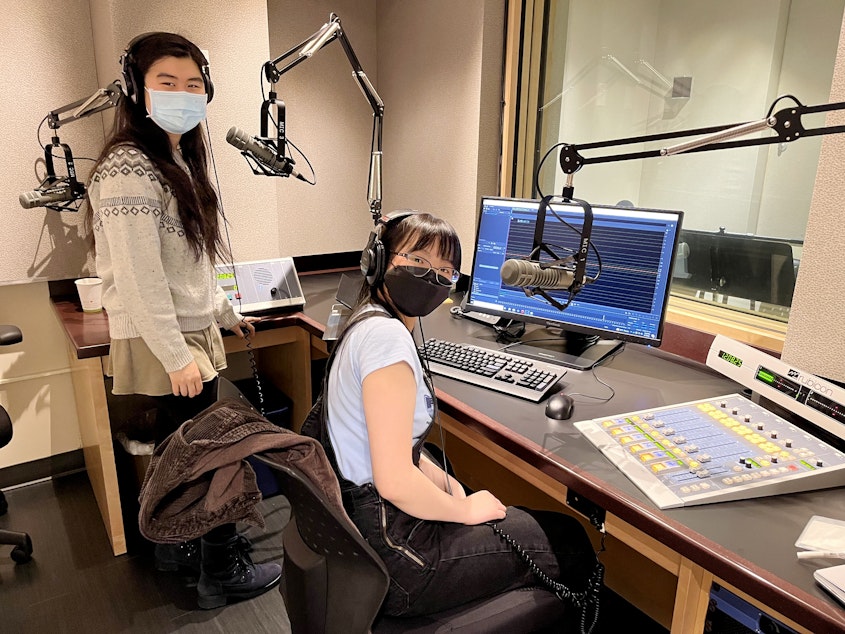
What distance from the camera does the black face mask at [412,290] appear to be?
3.86 feet

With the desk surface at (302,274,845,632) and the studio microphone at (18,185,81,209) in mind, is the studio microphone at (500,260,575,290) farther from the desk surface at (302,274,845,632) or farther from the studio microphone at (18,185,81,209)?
the studio microphone at (18,185,81,209)

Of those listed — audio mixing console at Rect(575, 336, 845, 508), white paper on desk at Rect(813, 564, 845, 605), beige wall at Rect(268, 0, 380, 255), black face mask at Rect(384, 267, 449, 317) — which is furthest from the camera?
beige wall at Rect(268, 0, 380, 255)

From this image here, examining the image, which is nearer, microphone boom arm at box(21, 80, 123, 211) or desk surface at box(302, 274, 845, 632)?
desk surface at box(302, 274, 845, 632)

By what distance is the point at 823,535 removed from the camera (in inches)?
34.8

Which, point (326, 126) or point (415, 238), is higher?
point (326, 126)

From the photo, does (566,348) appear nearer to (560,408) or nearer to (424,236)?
(560,408)

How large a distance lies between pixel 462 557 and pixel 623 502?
0.32m

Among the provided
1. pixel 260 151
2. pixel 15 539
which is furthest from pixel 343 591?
pixel 15 539

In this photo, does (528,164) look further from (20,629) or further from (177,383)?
(20,629)

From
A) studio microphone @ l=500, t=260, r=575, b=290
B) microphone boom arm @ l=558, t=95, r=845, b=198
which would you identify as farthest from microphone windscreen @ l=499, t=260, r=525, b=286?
microphone boom arm @ l=558, t=95, r=845, b=198

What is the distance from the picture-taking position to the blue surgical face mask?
1.54 meters

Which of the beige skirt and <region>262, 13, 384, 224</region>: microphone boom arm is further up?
<region>262, 13, 384, 224</region>: microphone boom arm

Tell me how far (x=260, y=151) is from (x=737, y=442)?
1.47 m

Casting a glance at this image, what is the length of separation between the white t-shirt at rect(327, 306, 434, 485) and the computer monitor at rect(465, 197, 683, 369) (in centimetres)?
67
